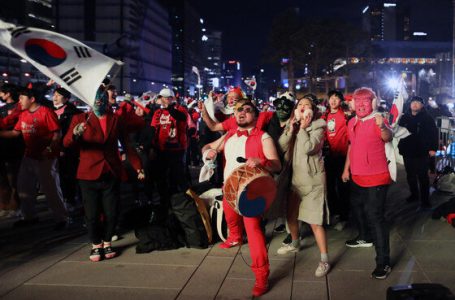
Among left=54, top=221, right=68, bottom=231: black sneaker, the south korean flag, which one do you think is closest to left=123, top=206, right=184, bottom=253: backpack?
left=54, top=221, right=68, bottom=231: black sneaker

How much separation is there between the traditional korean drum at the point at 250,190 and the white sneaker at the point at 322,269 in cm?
106

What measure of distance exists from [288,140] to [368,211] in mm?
1121

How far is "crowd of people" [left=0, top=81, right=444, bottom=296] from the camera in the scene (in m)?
4.90

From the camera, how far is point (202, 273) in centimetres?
514

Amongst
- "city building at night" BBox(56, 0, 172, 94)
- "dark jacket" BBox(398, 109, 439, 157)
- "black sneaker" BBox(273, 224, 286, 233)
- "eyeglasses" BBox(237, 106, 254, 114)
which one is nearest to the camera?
"eyeglasses" BBox(237, 106, 254, 114)

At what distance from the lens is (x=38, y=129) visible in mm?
6938

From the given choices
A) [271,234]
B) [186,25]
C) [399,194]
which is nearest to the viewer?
[271,234]

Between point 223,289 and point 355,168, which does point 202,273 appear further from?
point 355,168

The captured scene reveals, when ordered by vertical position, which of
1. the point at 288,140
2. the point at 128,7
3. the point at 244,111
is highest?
the point at 128,7

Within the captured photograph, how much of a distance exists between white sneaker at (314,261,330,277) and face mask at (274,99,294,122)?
6.32ft

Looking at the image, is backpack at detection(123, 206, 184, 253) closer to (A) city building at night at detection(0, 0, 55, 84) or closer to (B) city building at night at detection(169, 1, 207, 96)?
(A) city building at night at detection(0, 0, 55, 84)

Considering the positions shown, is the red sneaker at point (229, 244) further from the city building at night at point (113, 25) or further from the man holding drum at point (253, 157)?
the city building at night at point (113, 25)

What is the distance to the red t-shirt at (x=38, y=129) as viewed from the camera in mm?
6922

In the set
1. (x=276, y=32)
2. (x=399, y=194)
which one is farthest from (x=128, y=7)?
(x=399, y=194)
